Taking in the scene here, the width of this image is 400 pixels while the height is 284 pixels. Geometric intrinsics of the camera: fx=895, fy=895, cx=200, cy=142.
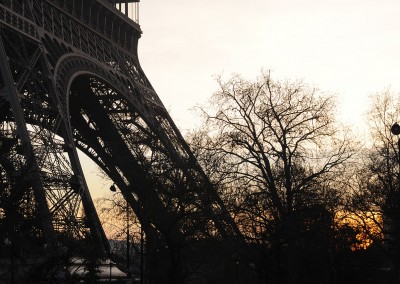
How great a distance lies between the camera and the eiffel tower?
35.5 meters

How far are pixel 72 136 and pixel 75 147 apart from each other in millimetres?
927

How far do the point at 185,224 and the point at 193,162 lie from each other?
12.8ft

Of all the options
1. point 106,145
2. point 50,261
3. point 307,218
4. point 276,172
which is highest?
→ point 106,145

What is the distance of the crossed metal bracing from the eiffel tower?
0.07m

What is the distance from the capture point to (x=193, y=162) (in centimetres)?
4275

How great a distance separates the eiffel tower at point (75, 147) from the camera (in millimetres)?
35500

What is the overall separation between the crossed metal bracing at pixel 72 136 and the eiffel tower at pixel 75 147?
72 millimetres

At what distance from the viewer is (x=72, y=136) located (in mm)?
43500

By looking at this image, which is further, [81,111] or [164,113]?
[164,113]

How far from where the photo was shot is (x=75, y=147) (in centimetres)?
4278

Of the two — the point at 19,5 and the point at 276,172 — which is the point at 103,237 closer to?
the point at 276,172

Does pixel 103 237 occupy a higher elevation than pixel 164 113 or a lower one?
lower

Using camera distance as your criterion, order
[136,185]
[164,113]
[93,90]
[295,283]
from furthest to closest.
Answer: [164,113], [93,90], [295,283], [136,185]

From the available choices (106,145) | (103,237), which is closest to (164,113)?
(106,145)
